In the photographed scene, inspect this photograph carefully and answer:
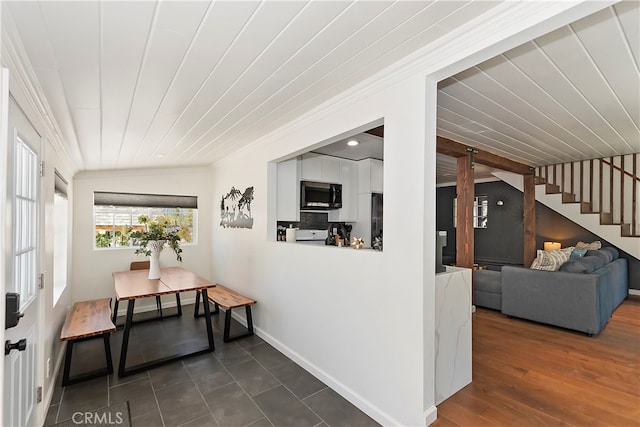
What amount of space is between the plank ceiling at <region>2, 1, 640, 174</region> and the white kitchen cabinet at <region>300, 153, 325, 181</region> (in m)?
1.41

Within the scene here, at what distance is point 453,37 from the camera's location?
1625mm

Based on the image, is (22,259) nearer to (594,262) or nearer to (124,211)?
(124,211)

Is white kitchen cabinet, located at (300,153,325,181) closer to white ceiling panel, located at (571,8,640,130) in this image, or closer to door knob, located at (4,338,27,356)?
white ceiling panel, located at (571,8,640,130)

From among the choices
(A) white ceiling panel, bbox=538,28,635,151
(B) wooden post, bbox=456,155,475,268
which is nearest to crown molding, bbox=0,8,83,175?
(A) white ceiling panel, bbox=538,28,635,151

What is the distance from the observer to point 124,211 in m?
4.74

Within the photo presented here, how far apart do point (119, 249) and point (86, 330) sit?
217cm

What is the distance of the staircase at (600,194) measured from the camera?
5.47m

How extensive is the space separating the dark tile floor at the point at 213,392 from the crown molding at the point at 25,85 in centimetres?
204

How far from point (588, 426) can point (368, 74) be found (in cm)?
275

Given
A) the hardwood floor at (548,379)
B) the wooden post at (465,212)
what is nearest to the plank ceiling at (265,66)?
the wooden post at (465,212)

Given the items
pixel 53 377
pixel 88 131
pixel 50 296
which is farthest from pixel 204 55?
pixel 53 377

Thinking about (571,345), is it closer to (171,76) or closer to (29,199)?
(171,76)

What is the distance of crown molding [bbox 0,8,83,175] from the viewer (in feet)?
4.07

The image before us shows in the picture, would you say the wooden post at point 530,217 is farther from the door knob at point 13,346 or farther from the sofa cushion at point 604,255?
the door knob at point 13,346
